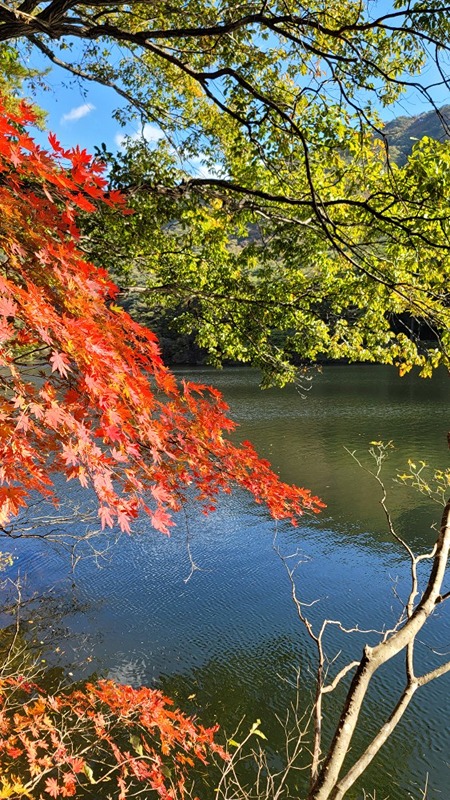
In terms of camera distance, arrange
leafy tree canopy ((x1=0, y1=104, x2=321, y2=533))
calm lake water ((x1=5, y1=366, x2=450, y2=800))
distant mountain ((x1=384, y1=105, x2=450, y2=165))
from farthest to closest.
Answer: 1. calm lake water ((x1=5, y1=366, x2=450, y2=800))
2. distant mountain ((x1=384, y1=105, x2=450, y2=165))
3. leafy tree canopy ((x1=0, y1=104, x2=321, y2=533))

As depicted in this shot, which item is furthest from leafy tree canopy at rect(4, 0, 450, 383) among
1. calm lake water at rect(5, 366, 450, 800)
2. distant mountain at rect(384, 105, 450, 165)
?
calm lake water at rect(5, 366, 450, 800)

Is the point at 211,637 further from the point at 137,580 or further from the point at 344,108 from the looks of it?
the point at 344,108

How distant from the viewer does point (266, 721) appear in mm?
5406

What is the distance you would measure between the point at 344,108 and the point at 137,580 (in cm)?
717

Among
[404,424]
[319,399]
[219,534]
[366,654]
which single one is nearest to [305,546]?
[219,534]

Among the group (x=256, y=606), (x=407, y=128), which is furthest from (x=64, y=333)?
(x=256, y=606)

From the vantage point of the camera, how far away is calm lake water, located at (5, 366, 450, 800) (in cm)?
548

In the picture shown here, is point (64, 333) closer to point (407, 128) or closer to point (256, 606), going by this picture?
point (407, 128)

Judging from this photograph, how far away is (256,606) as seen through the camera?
299 inches

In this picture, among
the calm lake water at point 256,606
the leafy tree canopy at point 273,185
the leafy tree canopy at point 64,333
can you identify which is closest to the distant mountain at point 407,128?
the leafy tree canopy at point 273,185

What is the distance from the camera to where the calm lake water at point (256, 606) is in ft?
18.0

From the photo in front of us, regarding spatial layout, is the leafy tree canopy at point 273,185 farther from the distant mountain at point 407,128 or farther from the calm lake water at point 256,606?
the calm lake water at point 256,606

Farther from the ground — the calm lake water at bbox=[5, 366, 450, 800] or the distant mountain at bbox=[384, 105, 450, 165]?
the distant mountain at bbox=[384, 105, 450, 165]

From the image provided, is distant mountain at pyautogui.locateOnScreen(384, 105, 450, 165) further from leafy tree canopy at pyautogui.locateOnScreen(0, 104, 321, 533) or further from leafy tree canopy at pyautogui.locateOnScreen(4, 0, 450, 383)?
leafy tree canopy at pyautogui.locateOnScreen(0, 104, 321, 533)
